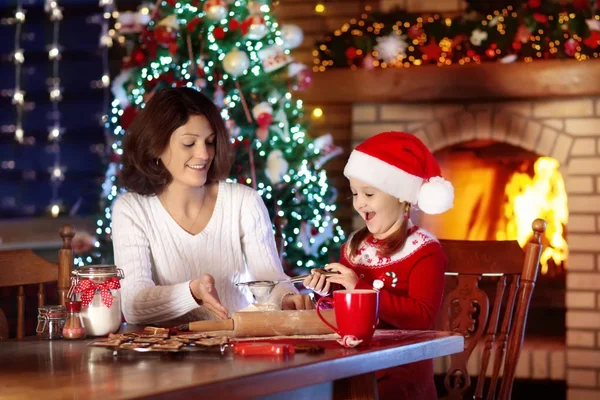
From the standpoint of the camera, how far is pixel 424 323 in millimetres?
2316

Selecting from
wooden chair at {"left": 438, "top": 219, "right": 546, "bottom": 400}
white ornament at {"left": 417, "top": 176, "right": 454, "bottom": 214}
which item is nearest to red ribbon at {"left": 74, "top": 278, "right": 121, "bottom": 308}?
white ornament at {"left": 417, "top": 176, "right": 454, "bottom": 214}

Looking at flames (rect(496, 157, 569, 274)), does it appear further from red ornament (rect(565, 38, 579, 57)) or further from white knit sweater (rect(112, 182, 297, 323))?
white knit sweater (rect(112, 182, 297, 323))

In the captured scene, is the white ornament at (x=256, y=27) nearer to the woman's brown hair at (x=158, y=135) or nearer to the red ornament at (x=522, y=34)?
the red ornament at (x=522, y=34)

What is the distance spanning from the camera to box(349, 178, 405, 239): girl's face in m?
2.51

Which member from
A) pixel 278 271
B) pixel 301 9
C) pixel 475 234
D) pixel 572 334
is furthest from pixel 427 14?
pixel 278 271

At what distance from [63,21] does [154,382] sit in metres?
4.68

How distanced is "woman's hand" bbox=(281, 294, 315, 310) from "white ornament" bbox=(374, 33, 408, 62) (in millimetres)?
2719

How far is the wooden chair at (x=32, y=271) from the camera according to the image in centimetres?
256

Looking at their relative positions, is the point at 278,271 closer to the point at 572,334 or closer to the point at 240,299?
the point at 240,299

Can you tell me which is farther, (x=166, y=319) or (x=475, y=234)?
(x=475, y=234)

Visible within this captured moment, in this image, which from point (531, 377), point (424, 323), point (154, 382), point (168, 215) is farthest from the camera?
point (531, 377)

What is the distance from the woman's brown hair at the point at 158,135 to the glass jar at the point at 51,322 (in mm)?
738

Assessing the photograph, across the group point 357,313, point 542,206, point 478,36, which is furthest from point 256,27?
point 357,313

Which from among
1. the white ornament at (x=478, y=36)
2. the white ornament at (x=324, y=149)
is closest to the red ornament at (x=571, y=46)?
the white ornament at (x=478, y=36)
